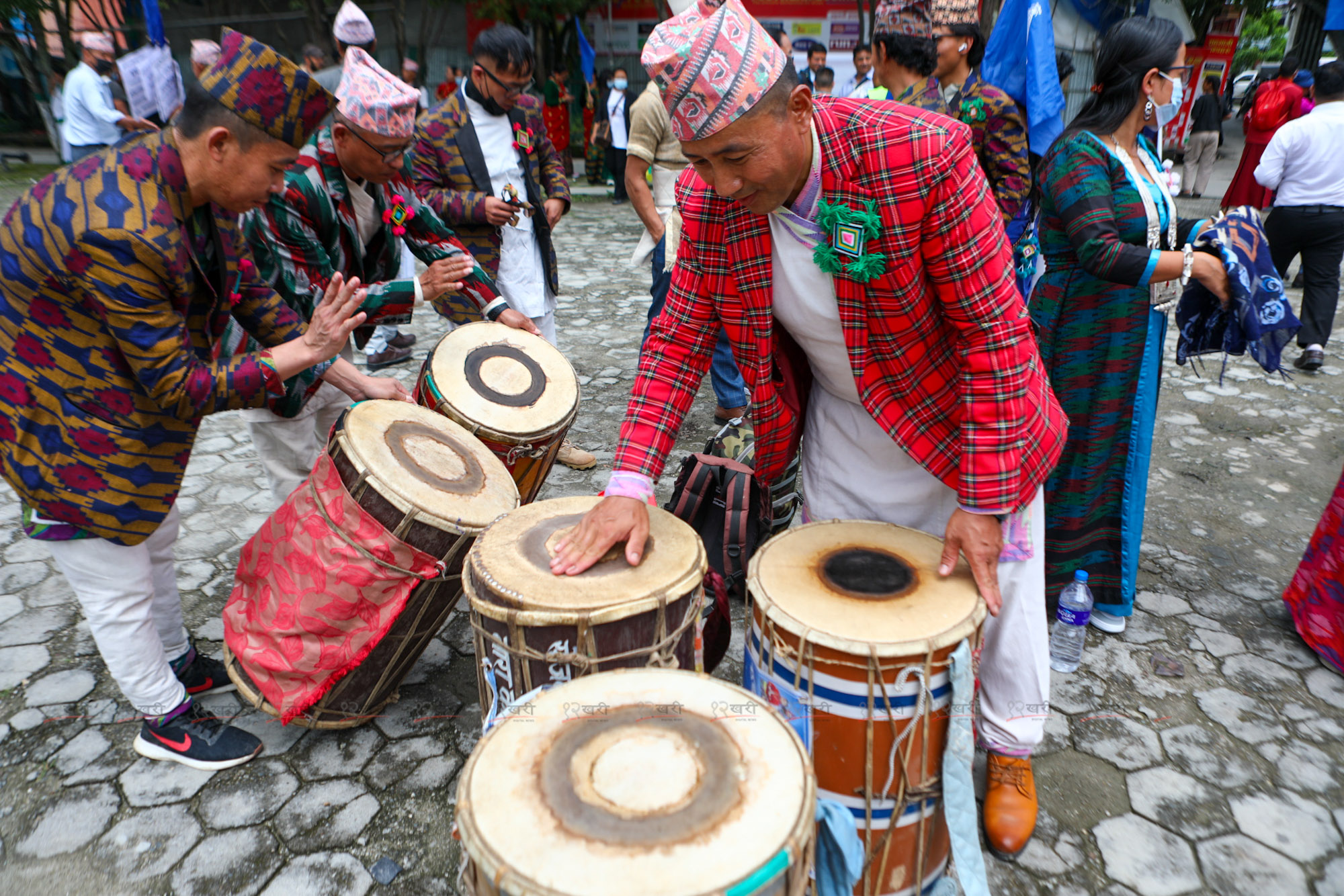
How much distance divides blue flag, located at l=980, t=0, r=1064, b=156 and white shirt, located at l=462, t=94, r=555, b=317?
2507 millimetres

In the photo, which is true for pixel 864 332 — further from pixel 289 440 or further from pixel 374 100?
pixel 289 440

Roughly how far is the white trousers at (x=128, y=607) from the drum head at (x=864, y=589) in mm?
1838

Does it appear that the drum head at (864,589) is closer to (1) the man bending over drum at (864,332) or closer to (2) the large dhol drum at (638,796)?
(1) the man bending over drum at (864,332)

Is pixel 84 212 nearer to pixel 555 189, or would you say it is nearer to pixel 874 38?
pixel 555 189

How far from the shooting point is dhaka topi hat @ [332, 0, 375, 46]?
202 inches

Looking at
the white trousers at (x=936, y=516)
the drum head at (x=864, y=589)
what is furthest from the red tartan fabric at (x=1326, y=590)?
the drum head at (x=864, y=589)

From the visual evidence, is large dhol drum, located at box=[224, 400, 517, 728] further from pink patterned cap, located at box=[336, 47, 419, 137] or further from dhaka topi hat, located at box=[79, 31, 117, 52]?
dhaka topi hat, located at box=[79, 31, 117, 52]

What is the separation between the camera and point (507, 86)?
4.09 m

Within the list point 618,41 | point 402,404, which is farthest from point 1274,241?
point 618,41

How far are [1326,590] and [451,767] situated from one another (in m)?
3.13

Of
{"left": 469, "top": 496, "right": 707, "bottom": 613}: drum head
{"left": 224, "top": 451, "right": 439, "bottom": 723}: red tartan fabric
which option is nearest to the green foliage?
{"left": 469, "top": 496, "right": 707, "bottom": 613}: drum head

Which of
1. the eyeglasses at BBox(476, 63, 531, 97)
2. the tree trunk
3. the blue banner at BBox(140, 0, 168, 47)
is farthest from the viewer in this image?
the tree trunk

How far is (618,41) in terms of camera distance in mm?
20750

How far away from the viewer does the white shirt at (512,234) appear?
14.0 feet
